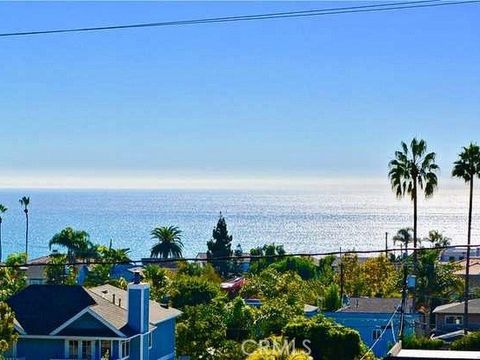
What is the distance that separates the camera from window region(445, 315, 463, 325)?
226 feet

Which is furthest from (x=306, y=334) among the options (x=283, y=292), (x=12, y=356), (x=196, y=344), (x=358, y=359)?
(x=283, y=292)

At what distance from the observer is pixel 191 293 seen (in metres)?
65.1

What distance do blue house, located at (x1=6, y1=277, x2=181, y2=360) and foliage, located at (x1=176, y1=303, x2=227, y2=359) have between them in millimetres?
4301

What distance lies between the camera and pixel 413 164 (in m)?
58.3

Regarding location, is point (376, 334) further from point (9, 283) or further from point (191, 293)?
point (9, 283)

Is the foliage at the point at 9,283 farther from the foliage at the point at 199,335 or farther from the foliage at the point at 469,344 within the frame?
the foliage at the point at 469,344

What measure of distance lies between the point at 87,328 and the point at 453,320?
33.2 metres

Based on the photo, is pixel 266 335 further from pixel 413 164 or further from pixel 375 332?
pixel 413 164

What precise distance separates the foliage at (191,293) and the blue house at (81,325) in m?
17.0

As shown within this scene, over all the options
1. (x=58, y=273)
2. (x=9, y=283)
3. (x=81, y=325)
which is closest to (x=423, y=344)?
(x=81, y=325)

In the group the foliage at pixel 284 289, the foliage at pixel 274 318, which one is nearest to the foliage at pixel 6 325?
the foliage at pixel 274 318

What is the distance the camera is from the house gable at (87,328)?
1731 inches

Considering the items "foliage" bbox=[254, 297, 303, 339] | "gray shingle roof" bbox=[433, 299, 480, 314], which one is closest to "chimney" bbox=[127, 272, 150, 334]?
"foliage" bbox=[254, 297, 303, 339]

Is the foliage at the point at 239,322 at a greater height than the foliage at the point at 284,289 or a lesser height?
lesser
